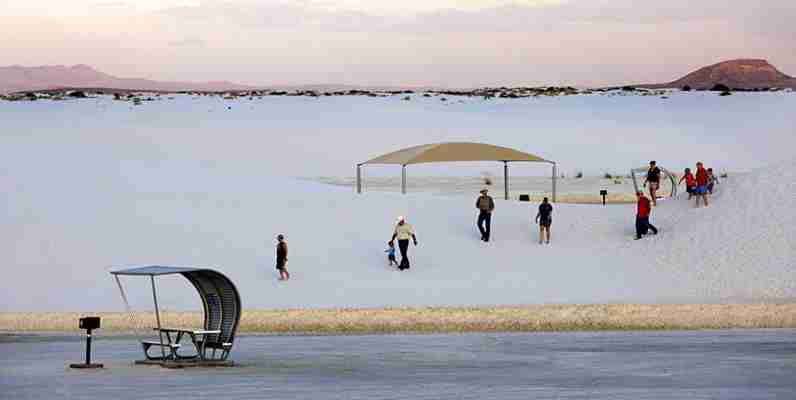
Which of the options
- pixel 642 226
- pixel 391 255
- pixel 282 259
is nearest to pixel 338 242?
pixel 391 255

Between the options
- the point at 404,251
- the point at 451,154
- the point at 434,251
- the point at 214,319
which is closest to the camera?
the point at 214,319

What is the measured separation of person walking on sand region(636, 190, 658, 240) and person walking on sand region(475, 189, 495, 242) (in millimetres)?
3745

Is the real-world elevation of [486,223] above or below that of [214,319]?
below

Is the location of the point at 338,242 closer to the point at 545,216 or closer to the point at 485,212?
the point at 485,212

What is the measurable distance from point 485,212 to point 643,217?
403 centimetres

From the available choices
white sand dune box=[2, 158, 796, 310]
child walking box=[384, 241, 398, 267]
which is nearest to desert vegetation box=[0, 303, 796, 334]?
white sand dune box=[2, 158, 796, 310]

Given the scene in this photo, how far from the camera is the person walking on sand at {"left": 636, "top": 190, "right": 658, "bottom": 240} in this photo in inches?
1714

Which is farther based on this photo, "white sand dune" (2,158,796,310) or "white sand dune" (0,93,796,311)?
"white sand dune" (0,93,796,311)

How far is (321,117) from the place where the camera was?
10538 centimetres

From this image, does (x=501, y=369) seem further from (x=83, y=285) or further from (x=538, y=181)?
(x=538, y=181)

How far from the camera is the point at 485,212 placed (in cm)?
4422

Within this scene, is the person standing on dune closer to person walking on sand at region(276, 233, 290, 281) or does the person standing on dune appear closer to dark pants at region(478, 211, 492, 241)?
dark pants at region(478, 211, 492, 241)

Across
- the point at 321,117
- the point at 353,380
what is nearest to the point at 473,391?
the point at 353,380

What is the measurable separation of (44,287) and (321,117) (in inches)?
2567
